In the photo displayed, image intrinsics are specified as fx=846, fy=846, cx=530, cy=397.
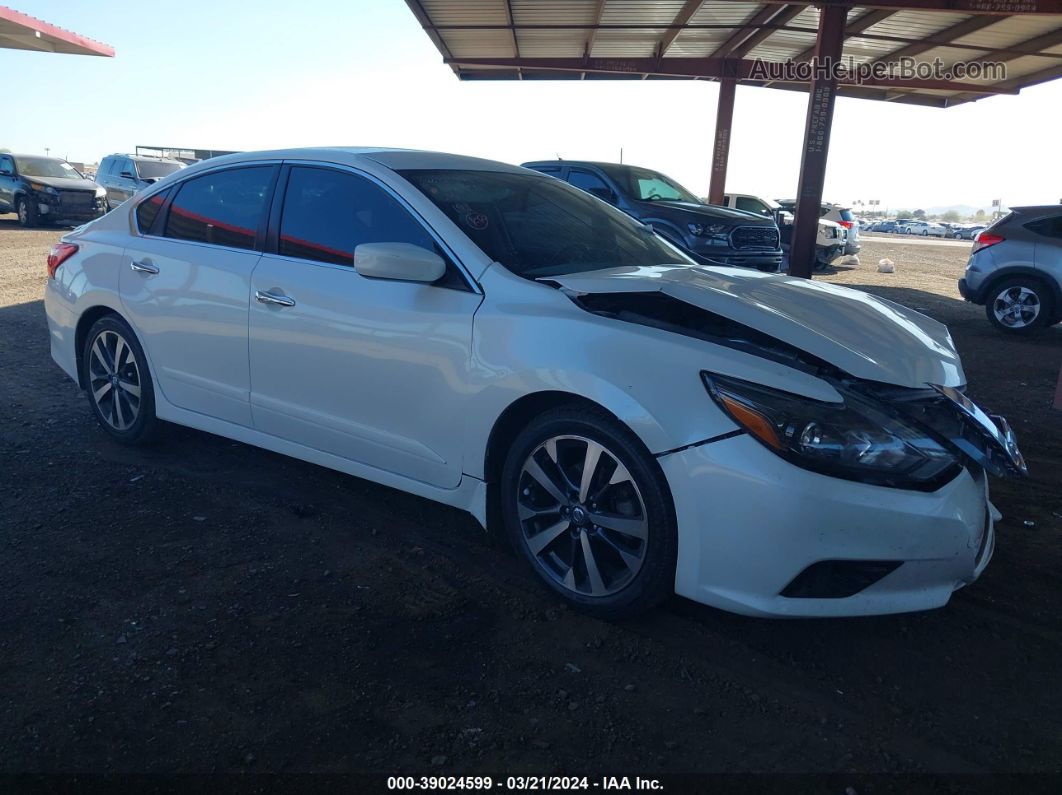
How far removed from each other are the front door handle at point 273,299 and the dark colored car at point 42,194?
20.3 metres

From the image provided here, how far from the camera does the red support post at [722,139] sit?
20547 mm

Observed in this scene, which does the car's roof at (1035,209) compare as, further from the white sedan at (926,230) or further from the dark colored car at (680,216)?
the white sedan at (926,230)

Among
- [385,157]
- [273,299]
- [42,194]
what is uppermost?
[385,157]

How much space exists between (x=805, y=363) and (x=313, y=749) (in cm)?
191

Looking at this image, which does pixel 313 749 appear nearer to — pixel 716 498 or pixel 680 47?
pixel 716 498

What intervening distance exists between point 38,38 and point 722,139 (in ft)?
76.7

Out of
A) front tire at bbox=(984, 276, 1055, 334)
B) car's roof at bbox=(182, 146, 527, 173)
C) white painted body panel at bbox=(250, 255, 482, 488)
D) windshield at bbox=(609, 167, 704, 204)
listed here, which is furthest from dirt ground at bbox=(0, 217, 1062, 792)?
windshield at bbox=(609, 167, 704, 204)

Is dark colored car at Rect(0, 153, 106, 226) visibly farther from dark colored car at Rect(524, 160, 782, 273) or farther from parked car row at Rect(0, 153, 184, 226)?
dark colored car at Rect(524, 160, 782, 273)

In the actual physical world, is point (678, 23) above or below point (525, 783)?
above

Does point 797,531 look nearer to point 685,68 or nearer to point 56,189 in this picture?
point 685,68

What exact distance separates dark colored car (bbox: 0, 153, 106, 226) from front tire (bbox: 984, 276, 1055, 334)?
20102mm

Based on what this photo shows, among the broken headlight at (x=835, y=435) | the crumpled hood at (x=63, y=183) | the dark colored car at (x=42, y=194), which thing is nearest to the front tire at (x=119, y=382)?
the broken headlight at (x=835, y=435)

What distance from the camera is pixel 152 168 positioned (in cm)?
2297
